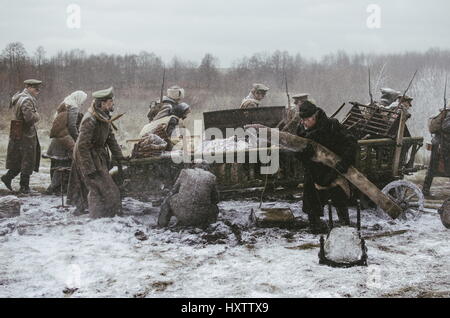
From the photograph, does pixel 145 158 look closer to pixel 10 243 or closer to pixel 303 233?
pixel 10 243

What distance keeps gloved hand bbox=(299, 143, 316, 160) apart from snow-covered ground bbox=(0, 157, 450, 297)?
44.1 inches

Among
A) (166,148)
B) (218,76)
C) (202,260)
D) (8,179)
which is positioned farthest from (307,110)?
(218,76)

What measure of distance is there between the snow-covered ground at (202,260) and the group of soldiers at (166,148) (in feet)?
1.04

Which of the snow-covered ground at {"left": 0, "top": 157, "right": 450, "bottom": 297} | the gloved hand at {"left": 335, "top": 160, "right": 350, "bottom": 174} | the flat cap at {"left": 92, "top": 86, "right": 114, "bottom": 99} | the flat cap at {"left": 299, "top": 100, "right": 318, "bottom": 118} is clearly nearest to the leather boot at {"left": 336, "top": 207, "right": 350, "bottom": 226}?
the snow-covered ground at {"left": 0, "top": 157, "right": 450, "bottom": 297}

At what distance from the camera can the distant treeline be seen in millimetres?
18562

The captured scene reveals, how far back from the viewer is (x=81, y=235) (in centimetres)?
574

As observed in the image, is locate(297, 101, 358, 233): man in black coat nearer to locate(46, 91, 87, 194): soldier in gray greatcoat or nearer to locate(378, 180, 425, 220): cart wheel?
locate(378, 180, 425, 220): cart wheel

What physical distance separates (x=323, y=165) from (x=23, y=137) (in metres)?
6.30

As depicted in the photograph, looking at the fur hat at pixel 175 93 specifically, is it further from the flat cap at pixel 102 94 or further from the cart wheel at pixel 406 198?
the cart wheel at pixel 406 198

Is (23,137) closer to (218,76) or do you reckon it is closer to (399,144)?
(399,144)

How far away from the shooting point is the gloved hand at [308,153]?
17.9 feet
